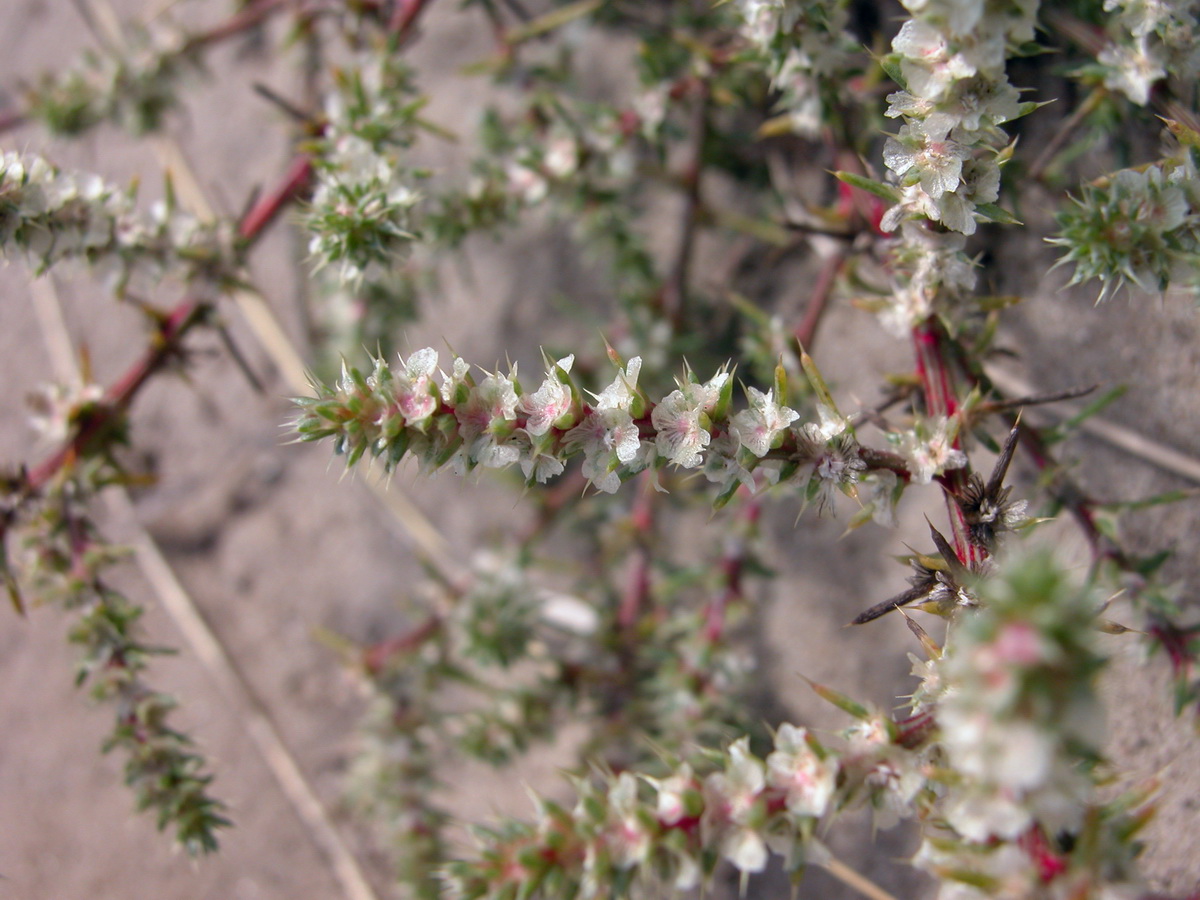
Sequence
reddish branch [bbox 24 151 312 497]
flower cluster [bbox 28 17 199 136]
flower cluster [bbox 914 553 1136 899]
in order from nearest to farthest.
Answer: flower cluster [bbox 914 553 1136 899], reddish branch [bbox 24 151 312 497], flower cluster [bbox 28 17 199 136]

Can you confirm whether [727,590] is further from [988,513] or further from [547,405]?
[547,405]

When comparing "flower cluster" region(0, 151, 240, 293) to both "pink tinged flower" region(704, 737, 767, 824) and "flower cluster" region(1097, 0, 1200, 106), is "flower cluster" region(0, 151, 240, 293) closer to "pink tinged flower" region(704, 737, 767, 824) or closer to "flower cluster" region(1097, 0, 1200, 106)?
"pink tinged flower" region(704, 737, 767, 824)

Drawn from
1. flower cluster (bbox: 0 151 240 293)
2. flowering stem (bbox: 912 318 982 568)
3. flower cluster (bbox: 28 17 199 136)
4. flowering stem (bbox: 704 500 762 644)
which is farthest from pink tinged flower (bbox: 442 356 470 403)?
flower cluster (bbox: 28 17 199 136)

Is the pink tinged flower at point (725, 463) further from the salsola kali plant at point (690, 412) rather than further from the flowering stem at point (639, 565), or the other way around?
the flowering stem at point (639, 565)

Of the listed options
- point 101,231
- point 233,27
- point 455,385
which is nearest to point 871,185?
point 455,385

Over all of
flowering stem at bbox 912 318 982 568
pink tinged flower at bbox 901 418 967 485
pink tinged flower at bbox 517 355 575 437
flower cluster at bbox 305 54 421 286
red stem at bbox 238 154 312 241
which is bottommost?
pink tinged flower at bbox 901 418 967 485

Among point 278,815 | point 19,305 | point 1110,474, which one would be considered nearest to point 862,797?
point 1110,474
